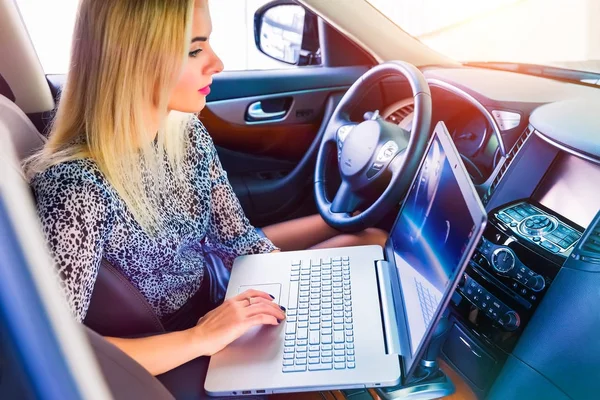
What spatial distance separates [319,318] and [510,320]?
1.07ft

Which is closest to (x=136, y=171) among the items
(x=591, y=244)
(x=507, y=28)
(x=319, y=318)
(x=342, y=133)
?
(x=319, y=318)

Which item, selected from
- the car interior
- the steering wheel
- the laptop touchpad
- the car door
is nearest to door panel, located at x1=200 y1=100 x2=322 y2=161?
the car door

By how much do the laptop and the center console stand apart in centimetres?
12

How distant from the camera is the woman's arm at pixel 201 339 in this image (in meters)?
0.92

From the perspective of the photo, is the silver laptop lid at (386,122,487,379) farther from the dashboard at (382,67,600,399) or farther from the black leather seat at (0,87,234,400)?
the black leather seat at (0,87,234,400)

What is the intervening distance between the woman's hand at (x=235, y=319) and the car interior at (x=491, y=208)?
3.1 inches

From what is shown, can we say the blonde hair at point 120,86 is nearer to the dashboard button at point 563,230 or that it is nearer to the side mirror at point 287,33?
the dashboard button at point 563,230

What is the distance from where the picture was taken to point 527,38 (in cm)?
149

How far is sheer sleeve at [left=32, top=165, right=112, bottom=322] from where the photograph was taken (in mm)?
825

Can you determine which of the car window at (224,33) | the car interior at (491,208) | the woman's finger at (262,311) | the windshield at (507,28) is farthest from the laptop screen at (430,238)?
the car window at (224,33)

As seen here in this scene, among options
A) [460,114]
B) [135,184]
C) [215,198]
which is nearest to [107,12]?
[135,184]

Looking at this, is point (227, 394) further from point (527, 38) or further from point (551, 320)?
point (527, 38)

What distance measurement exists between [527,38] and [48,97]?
1.34 metres

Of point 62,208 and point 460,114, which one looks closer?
point 62,208
